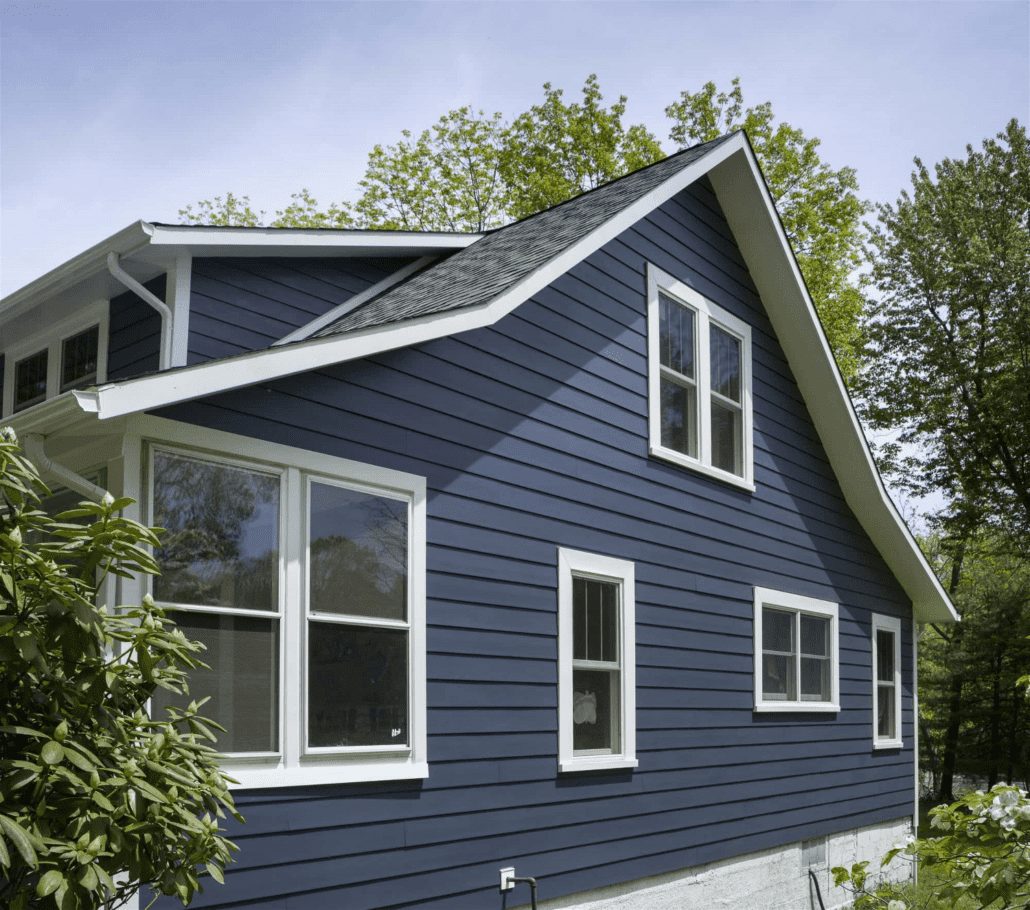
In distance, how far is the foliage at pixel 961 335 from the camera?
998 inches

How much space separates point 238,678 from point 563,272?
4.13 metres

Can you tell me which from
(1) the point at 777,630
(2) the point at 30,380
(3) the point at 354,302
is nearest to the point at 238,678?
(2) the point at 30,380

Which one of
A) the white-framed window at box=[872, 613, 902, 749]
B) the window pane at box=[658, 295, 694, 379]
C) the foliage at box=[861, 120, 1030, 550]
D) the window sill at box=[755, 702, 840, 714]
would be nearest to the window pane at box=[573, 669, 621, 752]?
the window sill at box=[755, 702, 840, 714]

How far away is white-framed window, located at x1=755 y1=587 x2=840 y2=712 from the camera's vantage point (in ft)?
38.6

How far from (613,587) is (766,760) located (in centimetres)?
322

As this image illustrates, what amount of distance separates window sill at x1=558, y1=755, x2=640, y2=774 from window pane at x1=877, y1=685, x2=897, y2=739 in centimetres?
664

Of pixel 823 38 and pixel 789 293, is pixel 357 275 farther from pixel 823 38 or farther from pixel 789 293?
pixel 823 38

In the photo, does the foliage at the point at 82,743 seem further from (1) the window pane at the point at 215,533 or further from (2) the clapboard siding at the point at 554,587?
(2) the clapboard siding at the point at 554,587

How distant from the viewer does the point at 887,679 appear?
596 inches

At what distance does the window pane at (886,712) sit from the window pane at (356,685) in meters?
9.41

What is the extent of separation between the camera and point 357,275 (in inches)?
388

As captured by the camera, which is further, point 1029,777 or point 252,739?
point 1029,777

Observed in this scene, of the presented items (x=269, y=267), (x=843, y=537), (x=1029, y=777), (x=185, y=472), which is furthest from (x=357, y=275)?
(x=1029, y=777)

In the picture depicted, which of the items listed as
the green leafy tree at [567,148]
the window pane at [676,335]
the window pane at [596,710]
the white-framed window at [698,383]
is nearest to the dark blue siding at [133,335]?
the window pane at [596,710]
